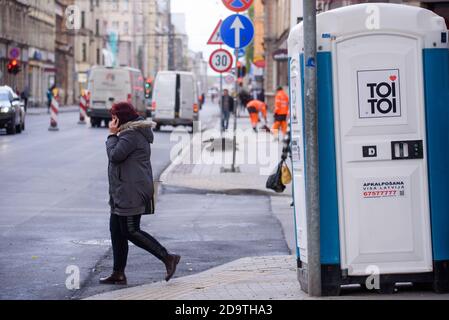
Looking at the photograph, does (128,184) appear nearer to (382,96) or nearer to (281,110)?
(382,96)

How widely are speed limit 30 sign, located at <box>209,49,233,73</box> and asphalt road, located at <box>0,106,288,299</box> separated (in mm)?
3209

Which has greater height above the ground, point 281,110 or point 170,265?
point 281,110

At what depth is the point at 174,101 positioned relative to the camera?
47375 mm

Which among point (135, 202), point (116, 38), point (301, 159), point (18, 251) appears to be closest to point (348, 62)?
point (301, 159)

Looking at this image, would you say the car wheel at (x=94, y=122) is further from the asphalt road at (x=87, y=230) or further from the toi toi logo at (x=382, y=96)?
the toi toi logo at (x=382, y=96)

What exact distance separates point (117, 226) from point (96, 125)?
4168cm

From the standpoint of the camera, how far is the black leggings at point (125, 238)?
9.90 metres

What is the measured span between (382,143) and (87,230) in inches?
251

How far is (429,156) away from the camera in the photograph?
27.9 ft

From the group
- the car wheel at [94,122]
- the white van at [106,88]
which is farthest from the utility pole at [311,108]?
the car wheel at [94,122]

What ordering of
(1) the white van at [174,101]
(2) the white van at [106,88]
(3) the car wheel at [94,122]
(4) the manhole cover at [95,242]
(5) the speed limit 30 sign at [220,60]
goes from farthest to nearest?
1. (3) the car wheel at [94,122]
2. (2) the white van at [106,88]
3. (1) the white van at [174,101]
4. (5) the speed limit 30 sign at [220,60]
5. (4) the manhole cover at [95,242]

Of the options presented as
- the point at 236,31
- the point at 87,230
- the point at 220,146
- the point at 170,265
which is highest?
the point at 236,31

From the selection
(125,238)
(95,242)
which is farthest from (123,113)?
(95,242)

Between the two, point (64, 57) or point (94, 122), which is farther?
point (64, 57)
